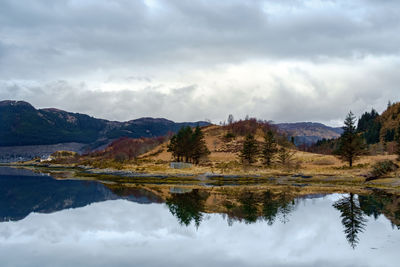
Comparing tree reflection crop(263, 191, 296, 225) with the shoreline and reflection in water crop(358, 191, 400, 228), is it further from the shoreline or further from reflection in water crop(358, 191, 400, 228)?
the shoreline

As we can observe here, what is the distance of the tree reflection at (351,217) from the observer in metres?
29.8

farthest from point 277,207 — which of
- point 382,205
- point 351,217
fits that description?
point 382,205

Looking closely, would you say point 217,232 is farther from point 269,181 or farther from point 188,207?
point 269,181

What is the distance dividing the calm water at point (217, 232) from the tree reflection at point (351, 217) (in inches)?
3.1

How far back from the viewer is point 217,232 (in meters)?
31.9

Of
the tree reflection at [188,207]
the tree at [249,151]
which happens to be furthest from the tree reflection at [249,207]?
the tree at [249,151]

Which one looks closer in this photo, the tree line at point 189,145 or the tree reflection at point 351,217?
the tree reflection at point 351,217

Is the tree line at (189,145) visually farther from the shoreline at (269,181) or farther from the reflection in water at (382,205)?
the reflection in water at (382,205)

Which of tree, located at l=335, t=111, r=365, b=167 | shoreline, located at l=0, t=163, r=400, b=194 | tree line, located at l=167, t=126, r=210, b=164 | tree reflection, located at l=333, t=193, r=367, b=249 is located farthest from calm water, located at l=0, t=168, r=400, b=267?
tree line, located at l=167, t=126, r=210, b=164

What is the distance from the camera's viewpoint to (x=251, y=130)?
156 m

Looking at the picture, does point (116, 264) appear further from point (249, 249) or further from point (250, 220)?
point (250, 220)

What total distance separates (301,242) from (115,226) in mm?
17040

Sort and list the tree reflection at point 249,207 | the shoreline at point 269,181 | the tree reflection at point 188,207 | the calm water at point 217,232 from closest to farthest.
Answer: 1. the calm water at point 217,232
2. the tree reflection at point 249,207
3. the tree reflection at point 188,207
4. the shoreline at point 269,181

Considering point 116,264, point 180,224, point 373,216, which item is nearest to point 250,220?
point 180,224
